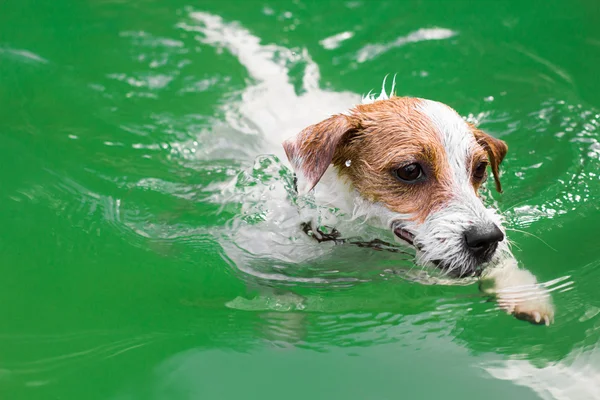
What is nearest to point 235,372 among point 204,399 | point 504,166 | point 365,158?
point 204,399

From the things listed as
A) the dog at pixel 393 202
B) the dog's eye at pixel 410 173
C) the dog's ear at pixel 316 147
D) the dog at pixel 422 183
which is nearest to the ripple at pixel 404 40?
the dog at pixel 393 202

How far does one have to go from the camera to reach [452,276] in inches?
115

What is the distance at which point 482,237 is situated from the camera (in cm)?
270

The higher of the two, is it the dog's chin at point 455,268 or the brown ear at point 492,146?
the brown ear at point 492,146

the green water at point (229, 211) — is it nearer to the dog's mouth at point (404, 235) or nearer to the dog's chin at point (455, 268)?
the dog's chin at point (455, 268)

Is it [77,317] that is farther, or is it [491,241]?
[77,317]

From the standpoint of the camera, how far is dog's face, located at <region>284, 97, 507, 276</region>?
2.77m

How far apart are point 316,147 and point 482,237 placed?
2.86ft

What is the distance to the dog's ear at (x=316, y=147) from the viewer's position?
2.96 m

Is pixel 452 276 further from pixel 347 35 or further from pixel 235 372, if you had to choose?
pixel 347 35

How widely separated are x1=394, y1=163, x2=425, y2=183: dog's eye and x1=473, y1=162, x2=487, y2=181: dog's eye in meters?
0.31

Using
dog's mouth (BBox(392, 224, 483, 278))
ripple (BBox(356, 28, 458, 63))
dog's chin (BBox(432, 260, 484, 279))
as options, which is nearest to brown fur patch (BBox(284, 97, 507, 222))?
dog's mouth (BBox(392, 224, 483, 278))

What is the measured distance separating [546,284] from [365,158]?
1.11m

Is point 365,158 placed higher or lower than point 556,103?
lower
